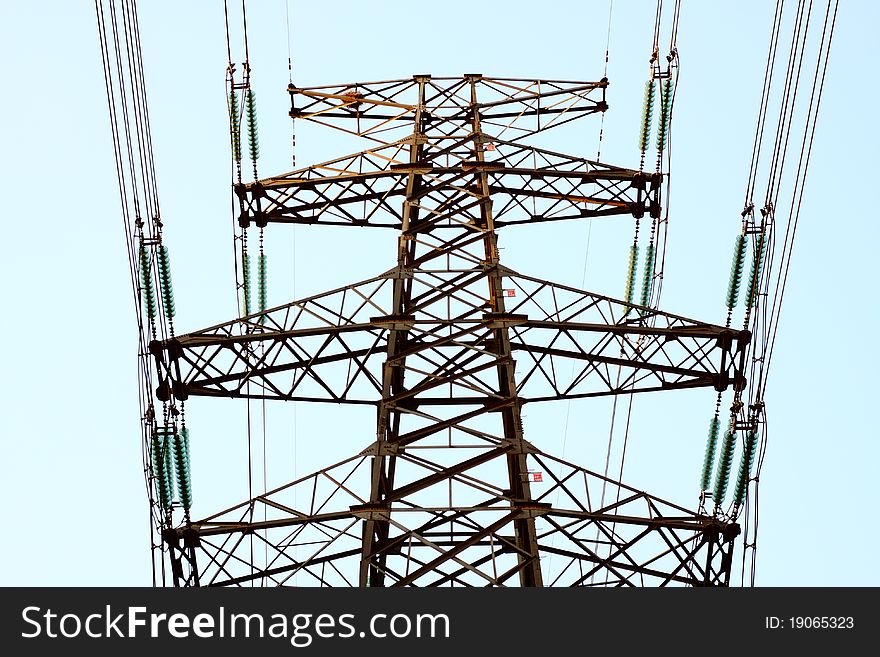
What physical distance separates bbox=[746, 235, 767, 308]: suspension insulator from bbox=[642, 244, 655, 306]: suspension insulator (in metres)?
6.91

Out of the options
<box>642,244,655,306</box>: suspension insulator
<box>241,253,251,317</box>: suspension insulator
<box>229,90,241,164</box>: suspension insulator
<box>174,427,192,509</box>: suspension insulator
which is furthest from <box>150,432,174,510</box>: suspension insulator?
<box>642,244,655,306</box>: suspension insulator

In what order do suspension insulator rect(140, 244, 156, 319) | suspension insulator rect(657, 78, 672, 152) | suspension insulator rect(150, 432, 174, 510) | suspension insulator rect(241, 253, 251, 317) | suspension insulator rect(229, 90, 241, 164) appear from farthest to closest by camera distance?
suspension insulator rect(241, 253, 251, 317), suspension insulator rect(229, 90, 241, 164), suspension insulator rect(657, 78, 672, 152), suspension insulator rect(140, 244, 156, 319), suspension insulator rect(150, 432, 174, 510)

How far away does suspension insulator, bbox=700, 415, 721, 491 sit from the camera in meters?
35.2

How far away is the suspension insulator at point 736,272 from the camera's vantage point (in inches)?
1396

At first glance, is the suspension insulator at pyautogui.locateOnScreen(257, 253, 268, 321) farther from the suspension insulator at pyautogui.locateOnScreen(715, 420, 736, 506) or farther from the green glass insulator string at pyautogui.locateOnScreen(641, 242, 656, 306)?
the suspension insulator at pyautogui.locateOnScreen(715, 420, 736, 506)

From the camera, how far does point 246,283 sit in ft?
139

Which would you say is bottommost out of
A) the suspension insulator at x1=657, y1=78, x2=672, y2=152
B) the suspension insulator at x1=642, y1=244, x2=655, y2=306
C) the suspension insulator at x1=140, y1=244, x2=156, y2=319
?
the suspension insulator at x1=140, y1=244, x2=156, y2=319

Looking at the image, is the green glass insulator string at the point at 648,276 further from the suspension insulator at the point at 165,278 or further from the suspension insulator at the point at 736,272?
the suspension insulator at the point at 165,278

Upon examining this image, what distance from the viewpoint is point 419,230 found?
123 ft

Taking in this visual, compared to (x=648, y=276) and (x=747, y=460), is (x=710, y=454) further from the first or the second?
(x=648, y=276)

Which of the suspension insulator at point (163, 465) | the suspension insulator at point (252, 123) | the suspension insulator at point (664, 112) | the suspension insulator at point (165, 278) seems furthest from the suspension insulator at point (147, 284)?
the suspension insulator at point (664, 112)

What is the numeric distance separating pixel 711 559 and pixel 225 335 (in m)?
7.49

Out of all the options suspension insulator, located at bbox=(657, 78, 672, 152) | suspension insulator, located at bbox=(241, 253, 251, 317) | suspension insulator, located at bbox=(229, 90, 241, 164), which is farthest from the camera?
suspension insulator, located at bbox=(241, 253, 251, 317)

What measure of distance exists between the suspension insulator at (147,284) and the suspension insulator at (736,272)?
27.4ft
